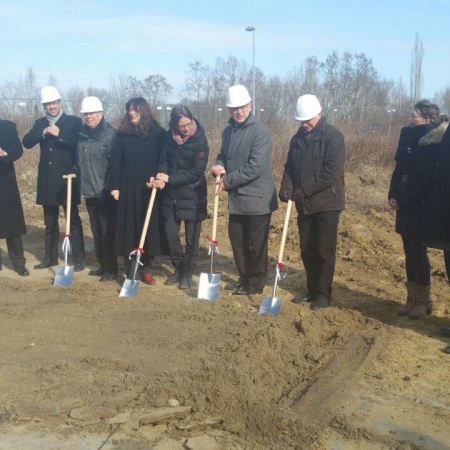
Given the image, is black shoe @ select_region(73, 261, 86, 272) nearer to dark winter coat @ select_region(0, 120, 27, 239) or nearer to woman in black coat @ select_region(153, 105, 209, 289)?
dark winter coat @ select_region(0, 120, 27, 239)

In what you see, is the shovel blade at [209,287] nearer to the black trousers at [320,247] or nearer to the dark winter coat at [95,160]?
the black trousers at [320,247]

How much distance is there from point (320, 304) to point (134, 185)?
8.04 feet

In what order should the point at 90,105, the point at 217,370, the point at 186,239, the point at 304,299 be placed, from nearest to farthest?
the point at 217,370, the point at 304,299, the point at 186,239, the point at 90,105

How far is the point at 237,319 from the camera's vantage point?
20.5 feet

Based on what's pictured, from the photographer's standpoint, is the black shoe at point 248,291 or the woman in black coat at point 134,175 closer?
the black shoe at point 248,291

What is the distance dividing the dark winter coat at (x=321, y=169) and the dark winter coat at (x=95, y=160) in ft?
7.64

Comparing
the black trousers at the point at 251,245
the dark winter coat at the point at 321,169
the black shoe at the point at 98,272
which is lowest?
the black shoe at the point at 98,272

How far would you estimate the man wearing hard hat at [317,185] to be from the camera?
641 centimetres

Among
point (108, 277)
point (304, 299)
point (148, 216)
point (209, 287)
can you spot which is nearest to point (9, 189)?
point (108, 277)

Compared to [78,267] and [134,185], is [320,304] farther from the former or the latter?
[78,267]

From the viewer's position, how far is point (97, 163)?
762 centimetres

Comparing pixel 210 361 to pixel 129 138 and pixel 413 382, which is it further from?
pixel 129 138

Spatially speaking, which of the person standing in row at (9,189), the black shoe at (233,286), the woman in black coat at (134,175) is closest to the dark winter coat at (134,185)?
the woman in black coat at (134,175)

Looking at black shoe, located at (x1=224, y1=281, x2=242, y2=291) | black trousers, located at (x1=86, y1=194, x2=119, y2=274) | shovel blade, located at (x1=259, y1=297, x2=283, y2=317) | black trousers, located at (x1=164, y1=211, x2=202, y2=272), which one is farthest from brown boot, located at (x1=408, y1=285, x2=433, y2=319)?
black trousers, located at (x1=86, y1=194, x2=119, y2=274)
